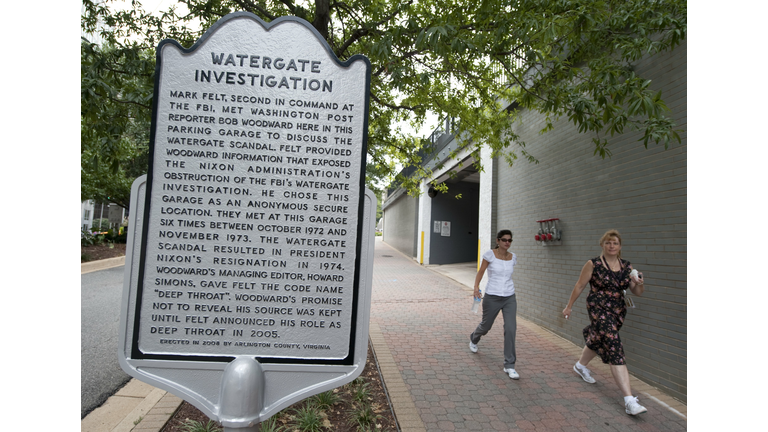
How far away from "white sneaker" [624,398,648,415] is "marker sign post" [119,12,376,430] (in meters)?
2.99

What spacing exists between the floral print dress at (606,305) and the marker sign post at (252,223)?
2.94m

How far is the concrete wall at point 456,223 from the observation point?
18234mm

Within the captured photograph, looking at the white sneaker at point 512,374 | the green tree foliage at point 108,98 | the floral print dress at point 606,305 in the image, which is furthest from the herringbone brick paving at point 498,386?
the green tree foliage at point 108,98

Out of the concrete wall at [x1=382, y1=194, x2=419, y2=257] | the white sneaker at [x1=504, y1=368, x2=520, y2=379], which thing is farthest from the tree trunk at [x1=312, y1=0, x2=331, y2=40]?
the concrete wall at [x1=382, y1=194, x2=419, y2=257]

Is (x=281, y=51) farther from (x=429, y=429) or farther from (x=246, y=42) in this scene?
(x=429, y=429)

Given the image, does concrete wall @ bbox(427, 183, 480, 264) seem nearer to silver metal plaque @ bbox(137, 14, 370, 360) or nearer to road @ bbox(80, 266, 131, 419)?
road @ bbox(80, 266, 131, 419)

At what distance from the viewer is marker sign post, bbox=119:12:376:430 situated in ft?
6.18

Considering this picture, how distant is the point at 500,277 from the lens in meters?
4.75

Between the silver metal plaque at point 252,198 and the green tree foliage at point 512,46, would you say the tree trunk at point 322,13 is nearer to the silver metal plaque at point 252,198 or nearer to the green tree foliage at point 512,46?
the green tree foliage at point 512,46

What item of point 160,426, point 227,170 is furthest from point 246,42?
point 160,426

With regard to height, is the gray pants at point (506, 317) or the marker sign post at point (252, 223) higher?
the marker sign post at point (252, 223)

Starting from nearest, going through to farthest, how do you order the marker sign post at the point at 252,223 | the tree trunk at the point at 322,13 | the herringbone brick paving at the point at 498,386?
the marker sign post at the point at 252,223, the herringbone brick paving at the point at 498,386, the tree trunk at the point at 322,13

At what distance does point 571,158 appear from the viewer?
594 cm

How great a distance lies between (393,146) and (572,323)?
4276mm
